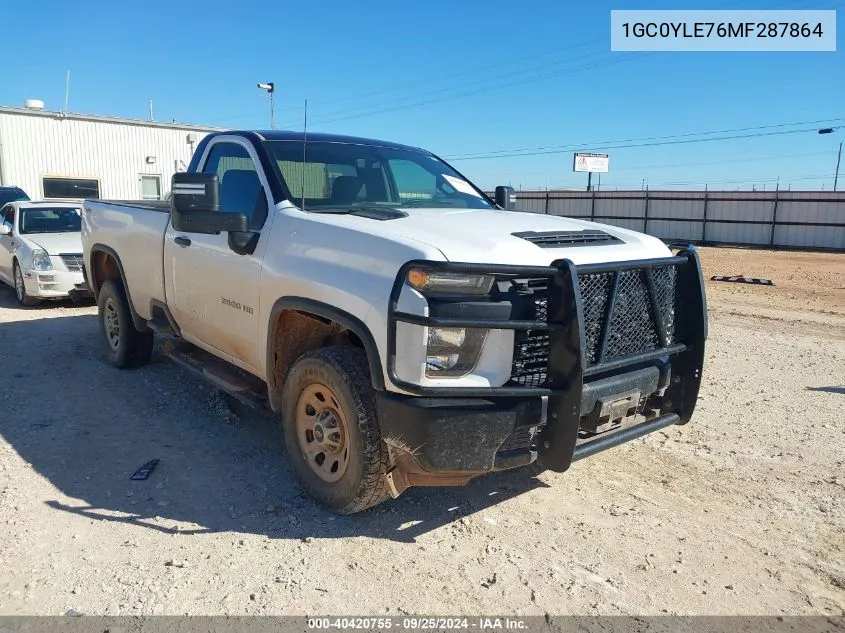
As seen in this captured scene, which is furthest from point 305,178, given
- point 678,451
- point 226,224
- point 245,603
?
point 678,451

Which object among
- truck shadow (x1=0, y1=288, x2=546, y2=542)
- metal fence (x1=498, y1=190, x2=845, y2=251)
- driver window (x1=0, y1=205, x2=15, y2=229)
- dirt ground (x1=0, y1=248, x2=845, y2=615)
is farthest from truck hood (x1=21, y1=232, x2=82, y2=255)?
metal fence (x1=498, y1=190, x2=845, y2=251)

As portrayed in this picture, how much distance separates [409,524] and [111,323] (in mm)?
4289

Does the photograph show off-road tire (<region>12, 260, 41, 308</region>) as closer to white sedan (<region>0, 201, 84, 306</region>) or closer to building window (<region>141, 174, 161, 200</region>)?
white sedan (<region>0, 201, 84, 306</region>)

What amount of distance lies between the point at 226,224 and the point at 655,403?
2.67 m

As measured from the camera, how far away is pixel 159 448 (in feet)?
14.9

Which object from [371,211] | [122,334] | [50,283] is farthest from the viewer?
[50,283]

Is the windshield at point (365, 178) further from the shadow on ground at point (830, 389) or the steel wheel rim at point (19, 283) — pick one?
the steel wheel rim at point (19, 283)

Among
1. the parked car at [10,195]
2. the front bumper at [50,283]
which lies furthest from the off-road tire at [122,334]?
the parked car at [10,195]

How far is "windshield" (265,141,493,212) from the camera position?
4184mm

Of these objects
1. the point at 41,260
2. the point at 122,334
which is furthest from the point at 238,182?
the point at 41,260

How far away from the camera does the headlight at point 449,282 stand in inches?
115

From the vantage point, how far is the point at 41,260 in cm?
965

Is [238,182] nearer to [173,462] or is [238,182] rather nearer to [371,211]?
[371,211]

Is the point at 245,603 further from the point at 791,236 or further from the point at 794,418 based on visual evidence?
the point at 791,236
